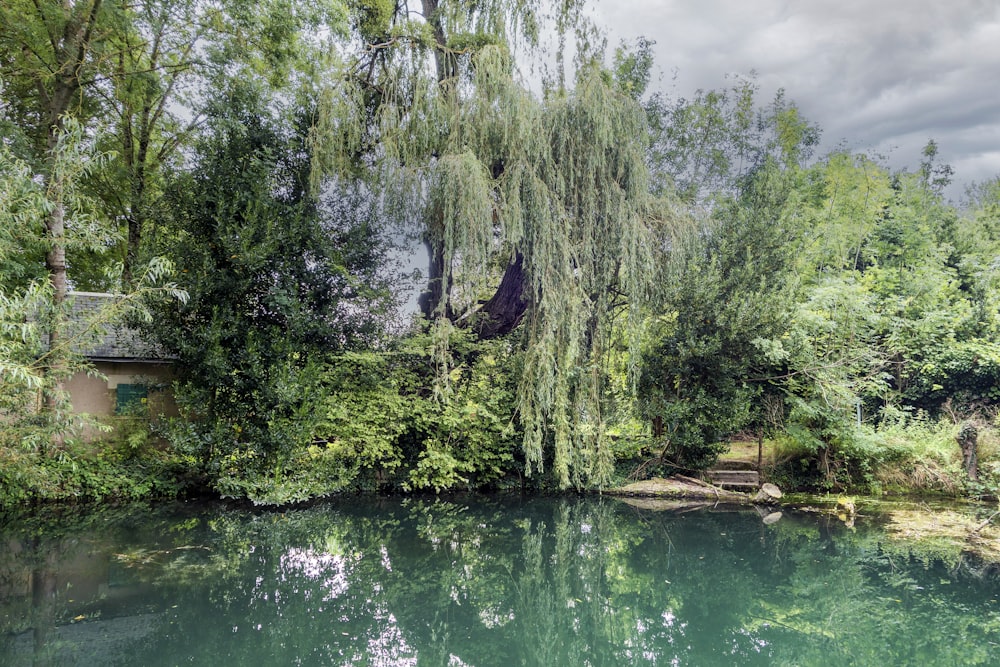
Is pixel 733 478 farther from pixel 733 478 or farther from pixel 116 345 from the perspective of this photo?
pixel 116 345

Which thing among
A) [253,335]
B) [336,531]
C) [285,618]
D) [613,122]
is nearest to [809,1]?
[613,122]

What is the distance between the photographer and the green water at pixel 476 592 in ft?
15.1

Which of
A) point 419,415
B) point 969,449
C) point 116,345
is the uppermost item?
point 116,345

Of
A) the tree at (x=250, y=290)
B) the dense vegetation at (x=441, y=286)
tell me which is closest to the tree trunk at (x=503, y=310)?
the dense vegetation at (x=441, y=286)

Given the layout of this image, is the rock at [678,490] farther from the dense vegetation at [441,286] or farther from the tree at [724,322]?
the tree at [724,322]

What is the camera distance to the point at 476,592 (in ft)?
19.7

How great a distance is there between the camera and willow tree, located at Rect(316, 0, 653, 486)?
28.4 feet

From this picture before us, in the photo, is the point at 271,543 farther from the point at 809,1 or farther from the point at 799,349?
the point at 809,1

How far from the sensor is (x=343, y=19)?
9.95m

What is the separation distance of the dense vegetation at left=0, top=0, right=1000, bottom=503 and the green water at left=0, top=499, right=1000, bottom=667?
1559 millimetres

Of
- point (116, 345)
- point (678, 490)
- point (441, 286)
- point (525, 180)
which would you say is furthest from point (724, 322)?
point (116, 345)

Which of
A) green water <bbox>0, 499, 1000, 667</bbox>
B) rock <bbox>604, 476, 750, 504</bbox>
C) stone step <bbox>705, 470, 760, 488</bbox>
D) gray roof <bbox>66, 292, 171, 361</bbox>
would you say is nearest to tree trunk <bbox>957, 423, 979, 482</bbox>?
green water <bbox>0, 499, 1000, 667</bbox>

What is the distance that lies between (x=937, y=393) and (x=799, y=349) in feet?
14.1

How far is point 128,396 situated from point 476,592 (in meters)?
8.80
